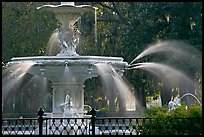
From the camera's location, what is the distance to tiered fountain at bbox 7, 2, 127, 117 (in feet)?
50.4

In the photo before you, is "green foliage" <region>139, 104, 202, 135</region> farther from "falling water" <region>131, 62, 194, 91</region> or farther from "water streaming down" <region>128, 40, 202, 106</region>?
"water streaming down" <region>128, 40, 202, 106</region>

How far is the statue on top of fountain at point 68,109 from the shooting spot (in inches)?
625

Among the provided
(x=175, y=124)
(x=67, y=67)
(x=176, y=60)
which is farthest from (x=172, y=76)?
(x=175, y=124)

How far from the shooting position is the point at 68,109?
1596 centimetres

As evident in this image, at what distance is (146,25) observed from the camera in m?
28.6

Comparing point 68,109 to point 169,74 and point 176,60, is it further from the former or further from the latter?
point 169,74

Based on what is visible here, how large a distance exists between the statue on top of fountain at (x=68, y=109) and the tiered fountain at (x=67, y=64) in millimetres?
199

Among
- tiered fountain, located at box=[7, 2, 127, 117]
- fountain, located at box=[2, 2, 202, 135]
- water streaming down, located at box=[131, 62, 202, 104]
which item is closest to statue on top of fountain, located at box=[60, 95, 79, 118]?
fountain, located at box=[2, 2, 202, 135]

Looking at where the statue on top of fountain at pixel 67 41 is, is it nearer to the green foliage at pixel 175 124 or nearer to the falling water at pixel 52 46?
the green foliage at pixel 175 124

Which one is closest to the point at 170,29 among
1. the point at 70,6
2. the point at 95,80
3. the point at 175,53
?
the point at 175,53

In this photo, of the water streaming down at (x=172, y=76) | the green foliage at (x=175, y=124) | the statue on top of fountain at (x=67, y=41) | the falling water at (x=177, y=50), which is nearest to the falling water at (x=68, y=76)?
the statue on top of fountain at (x=67, y=41)

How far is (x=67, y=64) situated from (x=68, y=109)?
1.43m

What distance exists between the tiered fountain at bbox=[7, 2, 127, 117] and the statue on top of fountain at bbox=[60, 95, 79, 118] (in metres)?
0.20

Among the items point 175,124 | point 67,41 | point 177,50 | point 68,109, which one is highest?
point 177,50
